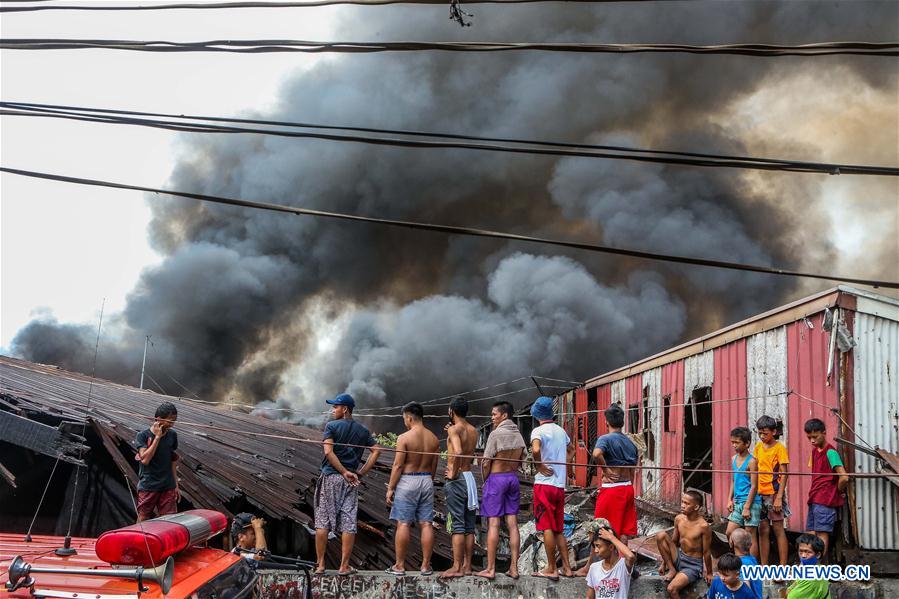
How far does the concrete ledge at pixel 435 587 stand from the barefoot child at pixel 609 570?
28 cm

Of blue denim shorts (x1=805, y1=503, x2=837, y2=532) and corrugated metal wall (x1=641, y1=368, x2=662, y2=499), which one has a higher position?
corrugated metal wall (x1=641, y1=368, x2=662, y2=499)

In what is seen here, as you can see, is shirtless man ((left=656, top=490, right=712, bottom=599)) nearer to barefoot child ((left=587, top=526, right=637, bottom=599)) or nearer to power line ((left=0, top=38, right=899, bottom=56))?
barefoot child ((left=587, top=526, right=637, bottom=599))

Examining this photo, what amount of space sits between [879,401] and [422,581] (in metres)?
5.52

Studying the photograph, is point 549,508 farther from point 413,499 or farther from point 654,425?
point 654,425

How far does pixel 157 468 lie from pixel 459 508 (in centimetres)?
296

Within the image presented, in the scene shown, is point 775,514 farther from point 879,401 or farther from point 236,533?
point 236,533

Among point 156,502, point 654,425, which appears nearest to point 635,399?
point 654,425

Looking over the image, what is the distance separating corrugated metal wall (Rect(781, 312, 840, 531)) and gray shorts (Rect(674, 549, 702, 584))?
8.69ft

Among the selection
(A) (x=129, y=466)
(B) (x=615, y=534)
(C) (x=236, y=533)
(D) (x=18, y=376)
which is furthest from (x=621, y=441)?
(D) (x=18, y=376)

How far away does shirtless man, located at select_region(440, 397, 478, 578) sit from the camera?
7016 mm

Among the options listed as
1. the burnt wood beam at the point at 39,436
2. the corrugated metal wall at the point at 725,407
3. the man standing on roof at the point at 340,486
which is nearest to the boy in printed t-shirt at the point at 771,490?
the corrugated metal wall at the point at 725,407

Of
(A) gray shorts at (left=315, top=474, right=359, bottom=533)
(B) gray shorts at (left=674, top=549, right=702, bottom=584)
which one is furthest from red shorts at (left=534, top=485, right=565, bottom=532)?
(A) gray shorts at (left=315, top=474, right=359, bottom=533)

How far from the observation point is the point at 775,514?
7496 mm

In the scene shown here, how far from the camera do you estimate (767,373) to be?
9797mm
